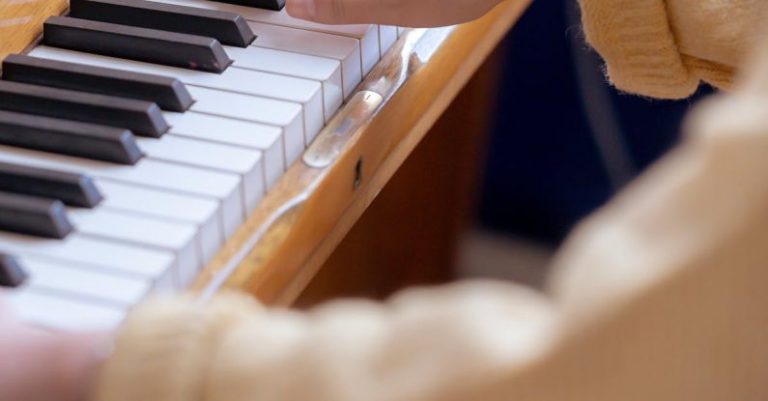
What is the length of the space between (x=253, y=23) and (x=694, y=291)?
54 cm

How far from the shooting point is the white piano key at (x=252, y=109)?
32.3 inches

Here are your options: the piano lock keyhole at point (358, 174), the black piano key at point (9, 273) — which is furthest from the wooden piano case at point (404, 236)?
the black piano key at point (9, 273)

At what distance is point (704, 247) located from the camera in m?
0.46

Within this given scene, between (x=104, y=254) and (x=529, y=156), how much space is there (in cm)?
131

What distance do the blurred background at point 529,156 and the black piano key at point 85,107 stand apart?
2.80ft

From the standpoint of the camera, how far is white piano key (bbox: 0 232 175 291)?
27.3 inches

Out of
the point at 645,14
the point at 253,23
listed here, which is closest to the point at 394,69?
the point at 253,23

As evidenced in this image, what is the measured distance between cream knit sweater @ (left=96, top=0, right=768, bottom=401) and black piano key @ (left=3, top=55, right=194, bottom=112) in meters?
0.26

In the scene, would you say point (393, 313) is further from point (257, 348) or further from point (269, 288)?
point (269, 288)

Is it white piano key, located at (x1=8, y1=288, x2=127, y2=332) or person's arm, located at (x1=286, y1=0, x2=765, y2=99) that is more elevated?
white piano key, located at (x1=8, y1=288, x2=127, y2=332)

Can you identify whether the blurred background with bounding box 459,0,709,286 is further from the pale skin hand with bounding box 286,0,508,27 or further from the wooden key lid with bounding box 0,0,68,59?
the wooden key lid with bounding box 0,0,68,59

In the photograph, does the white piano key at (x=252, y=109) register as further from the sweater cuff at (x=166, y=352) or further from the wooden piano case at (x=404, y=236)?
the sweater cuff at (x=166, y=352)

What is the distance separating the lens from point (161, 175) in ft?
2.53


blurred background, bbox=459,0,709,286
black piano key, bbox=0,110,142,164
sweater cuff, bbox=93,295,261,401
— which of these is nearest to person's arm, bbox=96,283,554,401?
sweater cuff, bbox=93,295,261,401
